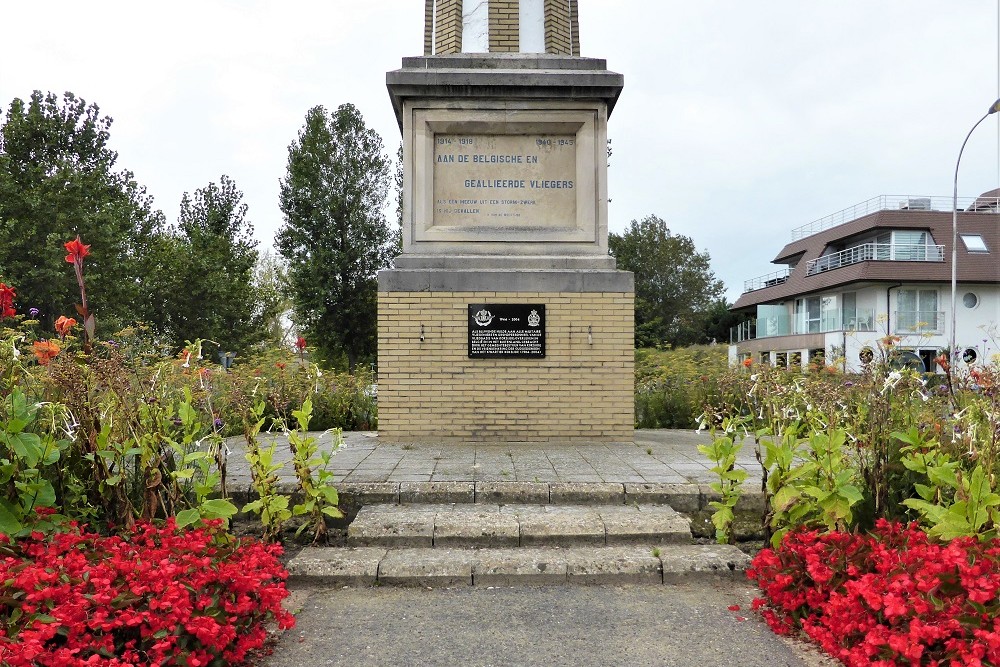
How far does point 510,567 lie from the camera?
4469 mm

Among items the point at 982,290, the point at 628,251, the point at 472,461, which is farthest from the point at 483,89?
the point at 628,251

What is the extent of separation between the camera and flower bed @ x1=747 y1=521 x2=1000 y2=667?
2.87 metres

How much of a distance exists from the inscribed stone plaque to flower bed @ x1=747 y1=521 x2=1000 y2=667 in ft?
18.3

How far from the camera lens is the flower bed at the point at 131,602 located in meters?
2.83

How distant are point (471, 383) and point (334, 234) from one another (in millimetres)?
25690

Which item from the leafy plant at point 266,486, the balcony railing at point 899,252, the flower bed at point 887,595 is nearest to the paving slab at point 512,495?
the leafy plant at point 266,486

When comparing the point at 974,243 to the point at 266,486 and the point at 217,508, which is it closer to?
the point at 266,486

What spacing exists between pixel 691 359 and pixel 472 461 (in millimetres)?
8573

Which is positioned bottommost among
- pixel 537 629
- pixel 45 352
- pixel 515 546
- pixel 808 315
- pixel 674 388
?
pixel 537 629

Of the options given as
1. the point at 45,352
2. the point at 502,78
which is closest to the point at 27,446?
the point at 45,352

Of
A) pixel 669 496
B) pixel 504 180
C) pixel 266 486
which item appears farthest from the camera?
pixel 504 180

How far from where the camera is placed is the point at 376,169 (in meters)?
34.0

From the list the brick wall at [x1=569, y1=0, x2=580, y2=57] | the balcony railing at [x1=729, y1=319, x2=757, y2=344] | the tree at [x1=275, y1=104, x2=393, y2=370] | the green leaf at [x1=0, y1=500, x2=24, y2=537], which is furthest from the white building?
the green leaf at [x1=0, y1=500, x2=24, y2=537]

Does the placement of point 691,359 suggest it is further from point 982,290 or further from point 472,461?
point 982,290
